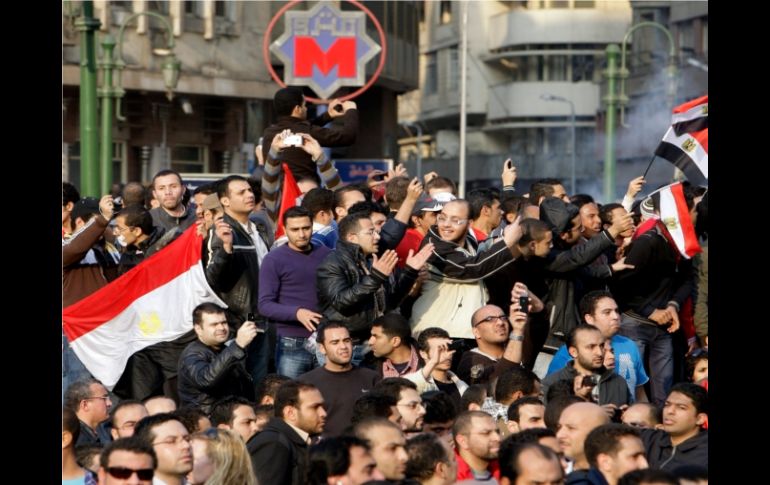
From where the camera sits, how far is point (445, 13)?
3625 inches

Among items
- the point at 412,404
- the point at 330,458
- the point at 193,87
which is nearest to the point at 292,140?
the point at 412,404

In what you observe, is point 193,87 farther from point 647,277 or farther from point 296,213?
point 296,213

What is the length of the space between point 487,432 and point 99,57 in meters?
33.8

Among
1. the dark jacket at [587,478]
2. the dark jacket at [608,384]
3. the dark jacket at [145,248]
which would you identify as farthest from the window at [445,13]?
the dark jacket at [587,478]

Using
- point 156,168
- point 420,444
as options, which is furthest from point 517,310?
point 156,168

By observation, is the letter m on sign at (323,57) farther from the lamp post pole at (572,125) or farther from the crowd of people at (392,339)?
the lamp post pole at (572,125)

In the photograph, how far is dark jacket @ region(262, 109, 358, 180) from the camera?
49.2ft

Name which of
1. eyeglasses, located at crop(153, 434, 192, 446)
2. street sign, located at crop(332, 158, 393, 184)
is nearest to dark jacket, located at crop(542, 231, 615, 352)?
eyeglasses, located at crop(153, 434, 192, 446)

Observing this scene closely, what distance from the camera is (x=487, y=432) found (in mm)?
10094

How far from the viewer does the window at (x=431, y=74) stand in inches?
3745

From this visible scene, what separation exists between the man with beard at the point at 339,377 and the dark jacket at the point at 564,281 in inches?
94.2

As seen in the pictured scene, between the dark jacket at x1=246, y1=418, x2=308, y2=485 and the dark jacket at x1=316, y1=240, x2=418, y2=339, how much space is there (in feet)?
7.57

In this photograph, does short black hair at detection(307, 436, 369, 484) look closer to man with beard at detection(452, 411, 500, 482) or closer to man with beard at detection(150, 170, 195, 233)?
man with beard at detection(452, 411, 500, 482)

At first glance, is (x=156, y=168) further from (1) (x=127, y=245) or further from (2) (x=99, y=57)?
(1) (x=127, y=245)
